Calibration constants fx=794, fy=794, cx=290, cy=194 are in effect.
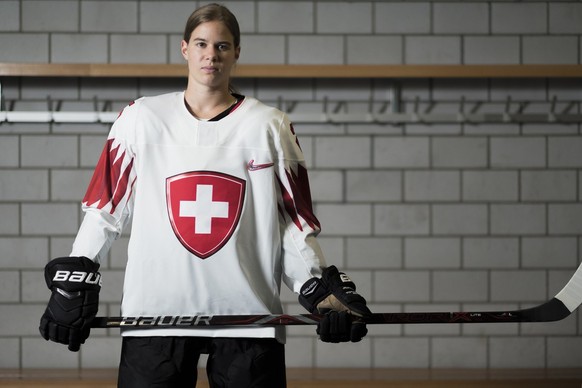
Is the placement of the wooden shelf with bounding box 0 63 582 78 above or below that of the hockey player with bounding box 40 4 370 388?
above

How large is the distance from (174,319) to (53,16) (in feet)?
7.03

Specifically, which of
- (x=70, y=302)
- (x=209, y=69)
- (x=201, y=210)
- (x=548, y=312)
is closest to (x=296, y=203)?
(x=201, y=210)

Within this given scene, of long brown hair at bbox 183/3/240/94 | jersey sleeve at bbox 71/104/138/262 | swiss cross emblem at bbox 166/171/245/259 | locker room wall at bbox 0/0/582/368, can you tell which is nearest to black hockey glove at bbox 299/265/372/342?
swiss cross emblem at bbox 166/171/245/259

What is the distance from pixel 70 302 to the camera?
164 cm

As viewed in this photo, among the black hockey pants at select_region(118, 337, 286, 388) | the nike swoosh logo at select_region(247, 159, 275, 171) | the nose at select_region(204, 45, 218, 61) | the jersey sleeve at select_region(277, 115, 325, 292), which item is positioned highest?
the nose at select_region(204, 45, 218, 61)

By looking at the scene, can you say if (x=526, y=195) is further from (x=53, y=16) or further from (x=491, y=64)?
(x=53, y=16)

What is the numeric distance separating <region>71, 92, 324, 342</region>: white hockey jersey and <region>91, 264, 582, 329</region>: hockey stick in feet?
0.06

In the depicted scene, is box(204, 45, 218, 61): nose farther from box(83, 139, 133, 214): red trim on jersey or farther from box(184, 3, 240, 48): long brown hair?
box(83, 139, 133, 214): red trim on jersey

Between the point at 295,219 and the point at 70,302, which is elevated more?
the point at 295,219

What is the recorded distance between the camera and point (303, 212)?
1.76 metres

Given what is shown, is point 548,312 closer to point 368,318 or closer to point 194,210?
point 368,318

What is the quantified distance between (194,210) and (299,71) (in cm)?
170

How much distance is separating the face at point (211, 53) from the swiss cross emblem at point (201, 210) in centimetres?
21

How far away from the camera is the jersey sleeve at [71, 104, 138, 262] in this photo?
5.51 ft
